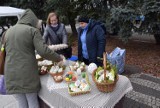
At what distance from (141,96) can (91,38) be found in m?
1.52

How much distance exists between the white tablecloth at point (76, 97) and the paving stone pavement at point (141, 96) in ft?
2.32

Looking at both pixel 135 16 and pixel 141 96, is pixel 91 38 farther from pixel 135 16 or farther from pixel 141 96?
pixel 135 16

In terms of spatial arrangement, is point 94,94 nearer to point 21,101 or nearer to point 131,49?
point 21,101

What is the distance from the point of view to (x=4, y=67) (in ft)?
8.02

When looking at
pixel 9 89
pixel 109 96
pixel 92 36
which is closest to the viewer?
pixel 109 96

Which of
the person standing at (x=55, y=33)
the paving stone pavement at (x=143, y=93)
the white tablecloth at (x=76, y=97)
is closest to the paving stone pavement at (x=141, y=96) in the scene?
the paving stone pavement at (x=143, y=93)

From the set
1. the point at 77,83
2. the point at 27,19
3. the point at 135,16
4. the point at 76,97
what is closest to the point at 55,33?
the point at 27,19

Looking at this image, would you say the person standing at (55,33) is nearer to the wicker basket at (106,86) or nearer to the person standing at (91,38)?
the person standing at (91,38)

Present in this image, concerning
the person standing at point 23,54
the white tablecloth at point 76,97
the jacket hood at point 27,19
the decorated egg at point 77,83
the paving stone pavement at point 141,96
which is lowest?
the paving stone pavement at point 141,96

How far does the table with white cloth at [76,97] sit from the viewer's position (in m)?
2.07

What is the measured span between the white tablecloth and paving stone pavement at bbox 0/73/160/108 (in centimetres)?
71

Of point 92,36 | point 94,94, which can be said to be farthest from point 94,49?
point 94,94

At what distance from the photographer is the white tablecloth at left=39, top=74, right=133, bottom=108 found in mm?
2072

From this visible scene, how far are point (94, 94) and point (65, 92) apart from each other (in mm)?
346
